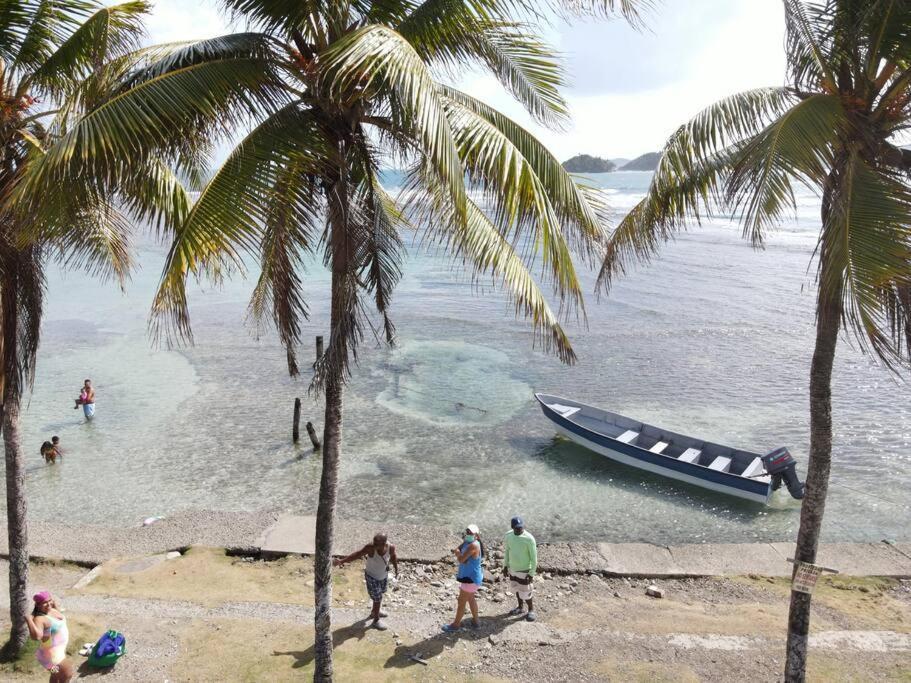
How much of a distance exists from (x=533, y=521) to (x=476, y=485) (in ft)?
8.05

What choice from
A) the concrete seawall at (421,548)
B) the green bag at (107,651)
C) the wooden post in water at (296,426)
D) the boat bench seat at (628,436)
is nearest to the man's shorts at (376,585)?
the concrete seawall at (421,548)

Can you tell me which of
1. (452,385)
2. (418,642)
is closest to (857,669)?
(418,642)

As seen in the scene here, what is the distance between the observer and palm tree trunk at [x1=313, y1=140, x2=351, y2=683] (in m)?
6.48

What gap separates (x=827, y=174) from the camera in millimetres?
6039

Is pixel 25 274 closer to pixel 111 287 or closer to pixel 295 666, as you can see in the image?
pixel 295 666

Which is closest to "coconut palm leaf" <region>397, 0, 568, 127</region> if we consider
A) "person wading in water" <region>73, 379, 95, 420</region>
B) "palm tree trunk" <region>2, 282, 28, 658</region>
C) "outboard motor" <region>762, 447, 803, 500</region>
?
"palm tree trunk" <region>2, 282, 28, 658</region>

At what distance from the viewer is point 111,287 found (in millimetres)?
50156

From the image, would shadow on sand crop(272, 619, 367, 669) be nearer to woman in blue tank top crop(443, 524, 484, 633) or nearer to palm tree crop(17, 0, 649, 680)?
woman in blue tank top crop(443, 524, 484, 633)

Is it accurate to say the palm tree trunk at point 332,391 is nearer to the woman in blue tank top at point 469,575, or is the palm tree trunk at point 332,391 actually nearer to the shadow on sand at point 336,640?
the shadow on sand at point 336,640

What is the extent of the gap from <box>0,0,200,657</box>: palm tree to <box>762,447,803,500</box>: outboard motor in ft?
51.6

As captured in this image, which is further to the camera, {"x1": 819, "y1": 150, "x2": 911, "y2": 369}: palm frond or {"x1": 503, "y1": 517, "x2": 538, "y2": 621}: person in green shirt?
{"x1": 503, "y1": 517, "x2": 538, "y2": 621}: person in green shirt

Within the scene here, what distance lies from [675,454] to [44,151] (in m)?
18.1

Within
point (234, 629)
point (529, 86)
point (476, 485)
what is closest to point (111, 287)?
point (476, 485)

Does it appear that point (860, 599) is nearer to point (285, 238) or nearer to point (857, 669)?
point (857, 669)
